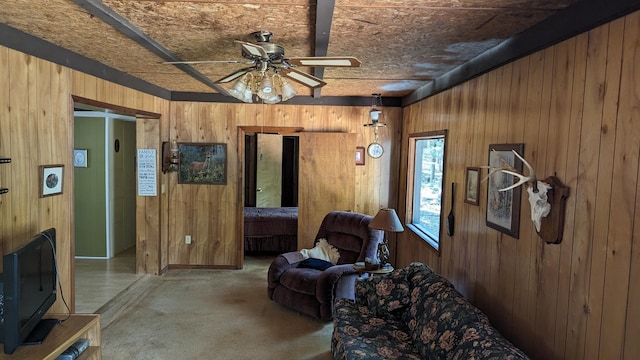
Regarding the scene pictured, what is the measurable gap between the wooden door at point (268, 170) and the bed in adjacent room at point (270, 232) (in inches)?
80.4

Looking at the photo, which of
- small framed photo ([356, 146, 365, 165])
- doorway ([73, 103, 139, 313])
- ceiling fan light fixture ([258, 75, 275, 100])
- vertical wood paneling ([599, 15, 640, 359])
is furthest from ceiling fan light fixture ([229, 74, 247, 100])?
doorway ([73, 103, 139, 313])

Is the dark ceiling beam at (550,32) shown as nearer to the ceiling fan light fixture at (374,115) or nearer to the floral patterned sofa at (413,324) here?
the floral patterned sofa at (413,324)

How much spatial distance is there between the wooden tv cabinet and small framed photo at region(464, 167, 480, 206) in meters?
2.74

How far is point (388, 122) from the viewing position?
532 centimetres

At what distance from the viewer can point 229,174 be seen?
17.5 feet

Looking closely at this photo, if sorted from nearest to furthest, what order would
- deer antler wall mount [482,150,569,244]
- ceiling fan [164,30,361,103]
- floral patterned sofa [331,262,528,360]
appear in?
deer antler wall mount [482,150,569,244] < floral patterned sofa [331,262,528,360] < ceiling fan [164,30,361,103]

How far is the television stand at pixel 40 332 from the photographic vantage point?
2119mm

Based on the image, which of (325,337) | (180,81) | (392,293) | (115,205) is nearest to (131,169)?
(115,205)

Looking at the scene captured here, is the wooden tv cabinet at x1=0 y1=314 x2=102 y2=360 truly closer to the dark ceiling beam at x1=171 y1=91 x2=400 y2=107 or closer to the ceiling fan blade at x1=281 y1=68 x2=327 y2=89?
the ceiling fan blade at x1=281 y1=68 x2=327 y2=89

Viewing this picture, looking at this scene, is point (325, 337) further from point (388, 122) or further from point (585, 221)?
point (388, 122)

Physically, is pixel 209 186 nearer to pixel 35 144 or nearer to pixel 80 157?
pixel 80 157

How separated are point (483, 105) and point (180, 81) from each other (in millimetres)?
3289

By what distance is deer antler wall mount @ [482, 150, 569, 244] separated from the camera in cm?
181

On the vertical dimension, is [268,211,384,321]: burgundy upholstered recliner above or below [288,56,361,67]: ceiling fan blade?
below
